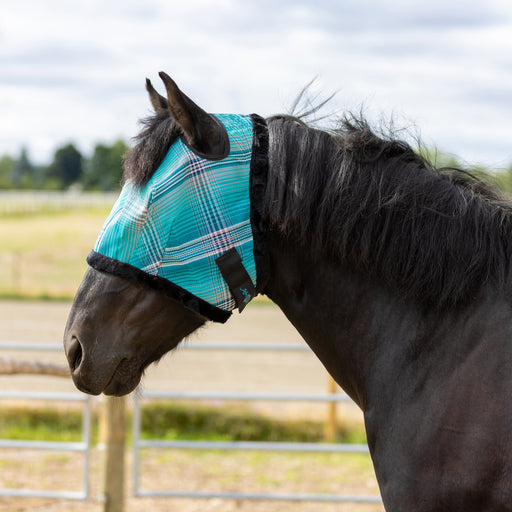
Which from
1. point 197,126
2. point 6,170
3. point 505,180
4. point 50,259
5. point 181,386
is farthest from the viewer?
point 6,170

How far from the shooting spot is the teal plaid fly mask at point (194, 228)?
1.68 m

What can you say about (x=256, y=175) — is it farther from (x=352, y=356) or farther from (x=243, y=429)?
(x=243, y=429)

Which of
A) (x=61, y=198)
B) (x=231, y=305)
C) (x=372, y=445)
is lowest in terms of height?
(x=61, y=198)

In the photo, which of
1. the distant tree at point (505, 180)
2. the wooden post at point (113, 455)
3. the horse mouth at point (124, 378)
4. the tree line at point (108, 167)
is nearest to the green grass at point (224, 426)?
the wooden post at point (113, 455)

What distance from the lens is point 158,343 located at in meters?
1.78

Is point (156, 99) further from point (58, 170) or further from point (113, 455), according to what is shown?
point (58, 170)

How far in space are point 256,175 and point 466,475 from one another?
95cm

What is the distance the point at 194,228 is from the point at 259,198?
200 millimetres

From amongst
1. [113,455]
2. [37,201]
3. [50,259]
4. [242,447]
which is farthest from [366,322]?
[37,201]

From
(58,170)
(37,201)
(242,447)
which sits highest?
(58,170)

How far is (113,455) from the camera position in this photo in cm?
455

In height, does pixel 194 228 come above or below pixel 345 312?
above

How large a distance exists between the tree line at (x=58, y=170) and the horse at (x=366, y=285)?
42 cm

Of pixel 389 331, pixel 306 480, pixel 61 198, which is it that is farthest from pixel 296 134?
pixel 61 198
